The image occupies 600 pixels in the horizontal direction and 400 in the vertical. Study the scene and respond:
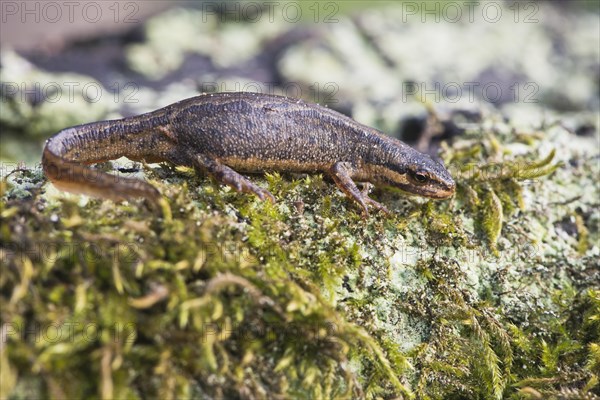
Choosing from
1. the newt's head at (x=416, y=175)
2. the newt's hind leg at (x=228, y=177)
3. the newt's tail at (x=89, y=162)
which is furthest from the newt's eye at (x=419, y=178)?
the newt's tail at (x=89, y=162)

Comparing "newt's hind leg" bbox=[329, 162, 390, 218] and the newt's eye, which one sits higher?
the newt's eye

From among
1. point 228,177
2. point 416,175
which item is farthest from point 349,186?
point 228,177

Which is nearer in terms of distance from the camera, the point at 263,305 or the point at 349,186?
the point at 263,305

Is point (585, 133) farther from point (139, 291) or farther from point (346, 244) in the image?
point (139, 291)

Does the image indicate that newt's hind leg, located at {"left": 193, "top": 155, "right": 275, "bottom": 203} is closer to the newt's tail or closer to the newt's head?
the newt's tail

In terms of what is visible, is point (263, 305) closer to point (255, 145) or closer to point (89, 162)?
point (255, 145)

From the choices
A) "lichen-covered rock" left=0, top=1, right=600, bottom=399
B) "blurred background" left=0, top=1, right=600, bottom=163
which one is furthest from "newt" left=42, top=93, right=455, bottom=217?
"blurred background" left=0, top=1, right=600, bottom=163

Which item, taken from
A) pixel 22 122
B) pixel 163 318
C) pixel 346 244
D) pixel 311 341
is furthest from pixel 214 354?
pixel 22 122
